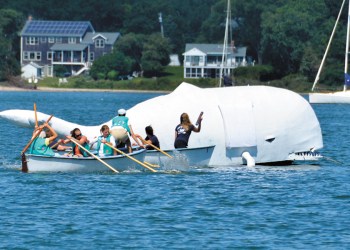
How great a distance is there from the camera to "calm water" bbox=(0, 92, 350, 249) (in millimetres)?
27406

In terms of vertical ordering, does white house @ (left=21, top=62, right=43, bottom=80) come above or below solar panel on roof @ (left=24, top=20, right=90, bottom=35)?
below

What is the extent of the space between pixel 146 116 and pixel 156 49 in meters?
123

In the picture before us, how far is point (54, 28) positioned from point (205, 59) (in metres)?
28.1

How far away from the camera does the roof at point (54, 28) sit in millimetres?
186375

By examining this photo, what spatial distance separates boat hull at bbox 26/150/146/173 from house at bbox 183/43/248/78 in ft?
432

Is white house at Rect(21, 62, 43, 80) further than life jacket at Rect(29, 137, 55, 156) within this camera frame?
Yes

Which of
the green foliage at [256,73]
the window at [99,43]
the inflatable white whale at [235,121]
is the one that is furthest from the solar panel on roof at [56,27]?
the inflatable white whale at [235,121]

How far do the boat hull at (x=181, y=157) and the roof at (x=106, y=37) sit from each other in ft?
473

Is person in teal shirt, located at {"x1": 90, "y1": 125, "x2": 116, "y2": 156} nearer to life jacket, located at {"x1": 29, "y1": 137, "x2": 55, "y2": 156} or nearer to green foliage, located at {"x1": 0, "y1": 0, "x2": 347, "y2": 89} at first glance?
life jacket, located at {"x1": 29, "y1": 137, "x2": 55, "y2": 156}

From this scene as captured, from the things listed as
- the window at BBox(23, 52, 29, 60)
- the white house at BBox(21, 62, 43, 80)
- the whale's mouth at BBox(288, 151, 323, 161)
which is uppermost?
the window at BBox(23, 52, 29, 60)

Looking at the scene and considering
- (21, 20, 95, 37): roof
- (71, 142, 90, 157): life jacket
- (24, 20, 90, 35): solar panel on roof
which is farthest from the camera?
(24, 20, 90, 35): solar panel on roof

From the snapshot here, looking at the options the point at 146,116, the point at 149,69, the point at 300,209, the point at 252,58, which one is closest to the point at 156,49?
the point at 149,69

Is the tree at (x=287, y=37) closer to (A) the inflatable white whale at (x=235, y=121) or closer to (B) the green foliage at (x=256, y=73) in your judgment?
(B) the green foliage at (x=256, y=73)

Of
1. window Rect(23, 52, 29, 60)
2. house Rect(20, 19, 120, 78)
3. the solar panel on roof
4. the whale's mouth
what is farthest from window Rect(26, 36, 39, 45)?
the whale's mouth
